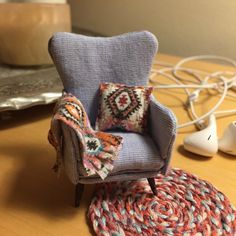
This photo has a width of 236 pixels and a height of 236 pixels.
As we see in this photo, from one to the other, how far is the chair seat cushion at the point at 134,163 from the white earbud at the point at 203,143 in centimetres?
23

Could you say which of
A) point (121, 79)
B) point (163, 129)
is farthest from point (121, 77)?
point (163, 129)

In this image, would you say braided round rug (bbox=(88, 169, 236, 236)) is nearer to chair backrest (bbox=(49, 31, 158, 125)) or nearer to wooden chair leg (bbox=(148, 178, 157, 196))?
wooden chair leg (bbox=(148, 178, 157, 196))

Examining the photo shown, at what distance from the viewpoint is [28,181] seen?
939 mm

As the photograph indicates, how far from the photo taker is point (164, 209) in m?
0.84

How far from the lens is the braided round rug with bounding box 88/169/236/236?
78cm

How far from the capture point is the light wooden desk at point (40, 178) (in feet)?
2.63

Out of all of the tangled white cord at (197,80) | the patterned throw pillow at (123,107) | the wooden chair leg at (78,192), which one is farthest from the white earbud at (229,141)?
the wooden chair leg at (78,192)

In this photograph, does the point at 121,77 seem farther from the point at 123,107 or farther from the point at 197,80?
the point at 197,80

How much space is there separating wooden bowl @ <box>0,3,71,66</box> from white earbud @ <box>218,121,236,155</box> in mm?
771

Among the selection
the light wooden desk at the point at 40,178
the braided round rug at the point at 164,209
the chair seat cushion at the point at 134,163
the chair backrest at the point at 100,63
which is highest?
the chair backrest at the point at 100,63

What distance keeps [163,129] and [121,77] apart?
0.24m

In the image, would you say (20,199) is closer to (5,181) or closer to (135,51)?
(5,181)

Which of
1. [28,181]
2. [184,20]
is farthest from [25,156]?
[184,20]

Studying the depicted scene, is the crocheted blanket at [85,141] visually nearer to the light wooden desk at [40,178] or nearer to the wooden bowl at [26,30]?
the light wooden desk at [40,178]
